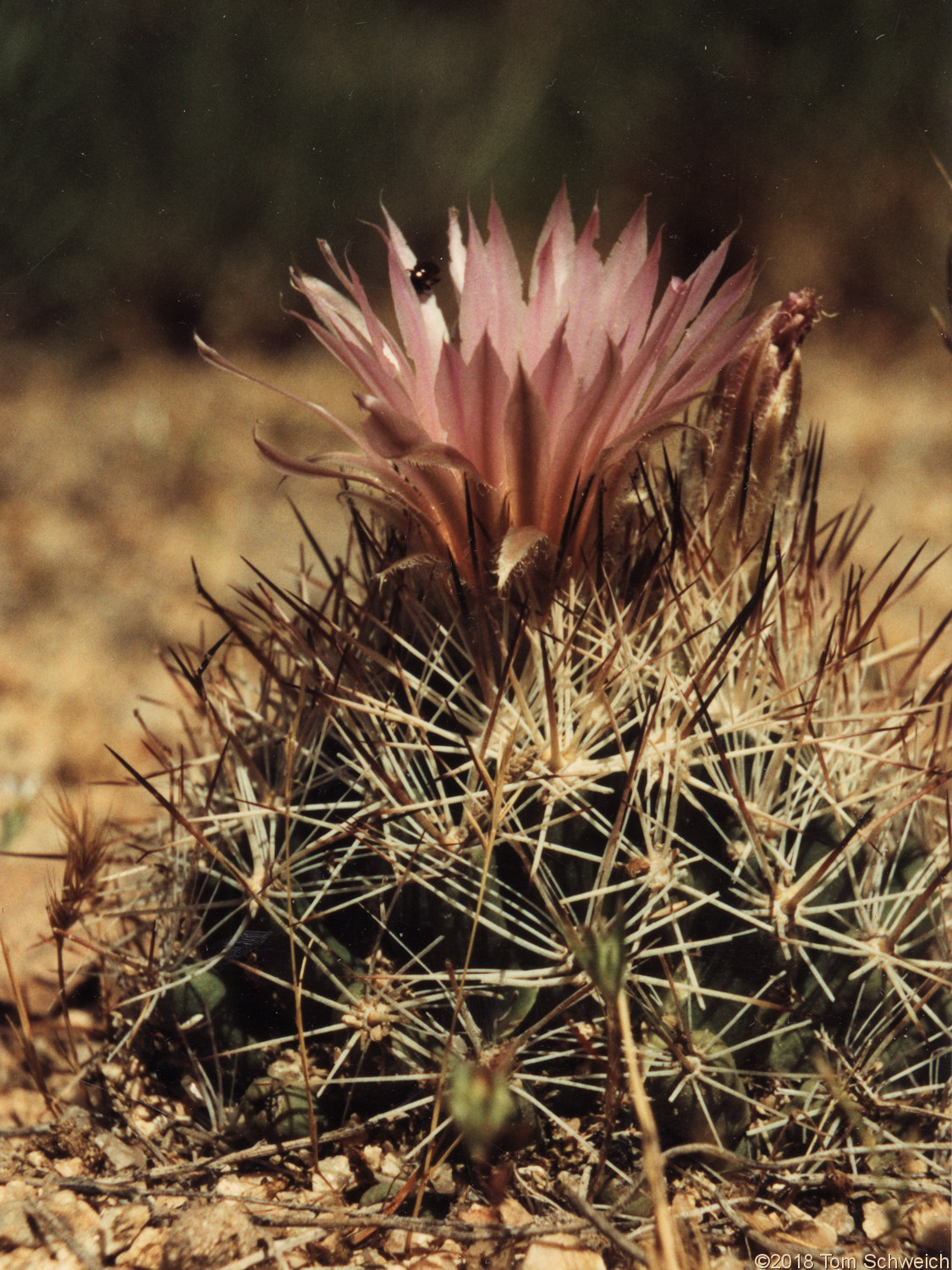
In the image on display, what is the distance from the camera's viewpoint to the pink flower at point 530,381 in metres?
0.76

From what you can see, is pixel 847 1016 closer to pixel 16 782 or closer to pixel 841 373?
pixel 16 782

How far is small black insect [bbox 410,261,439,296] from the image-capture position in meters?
0.84

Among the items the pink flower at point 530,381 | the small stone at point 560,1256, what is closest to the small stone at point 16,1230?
the small stone at point 560,1256

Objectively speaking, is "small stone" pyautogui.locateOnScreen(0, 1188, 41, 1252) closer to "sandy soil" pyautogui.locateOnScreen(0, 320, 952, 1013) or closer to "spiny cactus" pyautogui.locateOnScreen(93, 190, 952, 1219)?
"spiny cactus" pyautogui.locateOnScreen(93, 190, 952, 1219)

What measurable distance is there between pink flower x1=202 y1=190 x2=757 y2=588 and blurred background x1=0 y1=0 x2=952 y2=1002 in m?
1.34

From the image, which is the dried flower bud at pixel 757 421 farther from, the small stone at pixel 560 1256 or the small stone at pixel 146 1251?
the small stone at pixel 146 1251

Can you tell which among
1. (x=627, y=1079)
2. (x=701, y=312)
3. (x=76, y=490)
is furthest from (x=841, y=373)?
(x=627, y=1079)

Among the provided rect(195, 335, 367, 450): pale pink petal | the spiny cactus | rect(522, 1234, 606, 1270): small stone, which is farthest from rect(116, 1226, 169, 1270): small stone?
rect(195, 335, 367, 450): pale pink petal

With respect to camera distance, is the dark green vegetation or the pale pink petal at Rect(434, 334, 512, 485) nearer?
the pale pink petal at Rect(434, 334, 512, 485)

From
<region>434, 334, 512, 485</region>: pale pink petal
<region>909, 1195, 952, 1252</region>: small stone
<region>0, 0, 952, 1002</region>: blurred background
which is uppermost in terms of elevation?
<region>0, 0, 952, 1002</region>: blurred background

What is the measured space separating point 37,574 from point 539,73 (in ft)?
5.57

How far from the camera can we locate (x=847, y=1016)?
845 mm

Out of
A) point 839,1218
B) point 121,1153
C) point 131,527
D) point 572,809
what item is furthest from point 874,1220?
point 131,527

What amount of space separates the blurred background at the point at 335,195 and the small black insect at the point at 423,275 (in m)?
1.33
